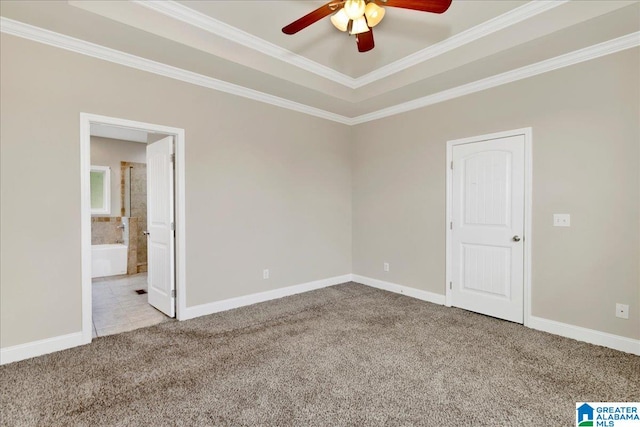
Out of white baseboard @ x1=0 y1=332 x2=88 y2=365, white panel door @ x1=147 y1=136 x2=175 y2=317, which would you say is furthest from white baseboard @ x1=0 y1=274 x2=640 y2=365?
white panel door @ x1=147 y1=136 x2=175 y2=317

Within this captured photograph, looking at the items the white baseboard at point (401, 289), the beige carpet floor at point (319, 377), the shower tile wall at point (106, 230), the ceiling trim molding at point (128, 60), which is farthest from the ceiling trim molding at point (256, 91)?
the shower tile wall at point (106, 230)

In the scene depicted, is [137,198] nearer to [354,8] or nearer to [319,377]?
[319,377]

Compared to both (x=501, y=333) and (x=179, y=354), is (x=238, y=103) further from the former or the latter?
(x=501, y=333)

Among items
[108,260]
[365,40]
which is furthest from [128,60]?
[108,260]

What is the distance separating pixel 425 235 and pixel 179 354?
3.18m

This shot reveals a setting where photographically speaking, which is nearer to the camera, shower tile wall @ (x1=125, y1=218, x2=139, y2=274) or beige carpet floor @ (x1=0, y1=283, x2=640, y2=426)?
beige carpet floor @ (x1=0, y1=283, x2=640, y2=426)

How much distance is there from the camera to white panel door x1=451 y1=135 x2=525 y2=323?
3311 millimetres

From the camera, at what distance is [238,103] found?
3.82 meters

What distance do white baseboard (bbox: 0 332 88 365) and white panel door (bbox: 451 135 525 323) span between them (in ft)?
13.3

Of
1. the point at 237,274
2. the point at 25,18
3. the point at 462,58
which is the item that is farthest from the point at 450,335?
the point at 25,18

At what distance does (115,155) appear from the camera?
625 cm

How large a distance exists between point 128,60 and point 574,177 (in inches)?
175

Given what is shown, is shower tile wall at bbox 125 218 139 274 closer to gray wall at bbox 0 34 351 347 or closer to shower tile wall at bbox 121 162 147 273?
shower tile wall at bbox 121 162 147 273

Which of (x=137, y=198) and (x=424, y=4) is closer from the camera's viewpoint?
(x=424, y=4)
